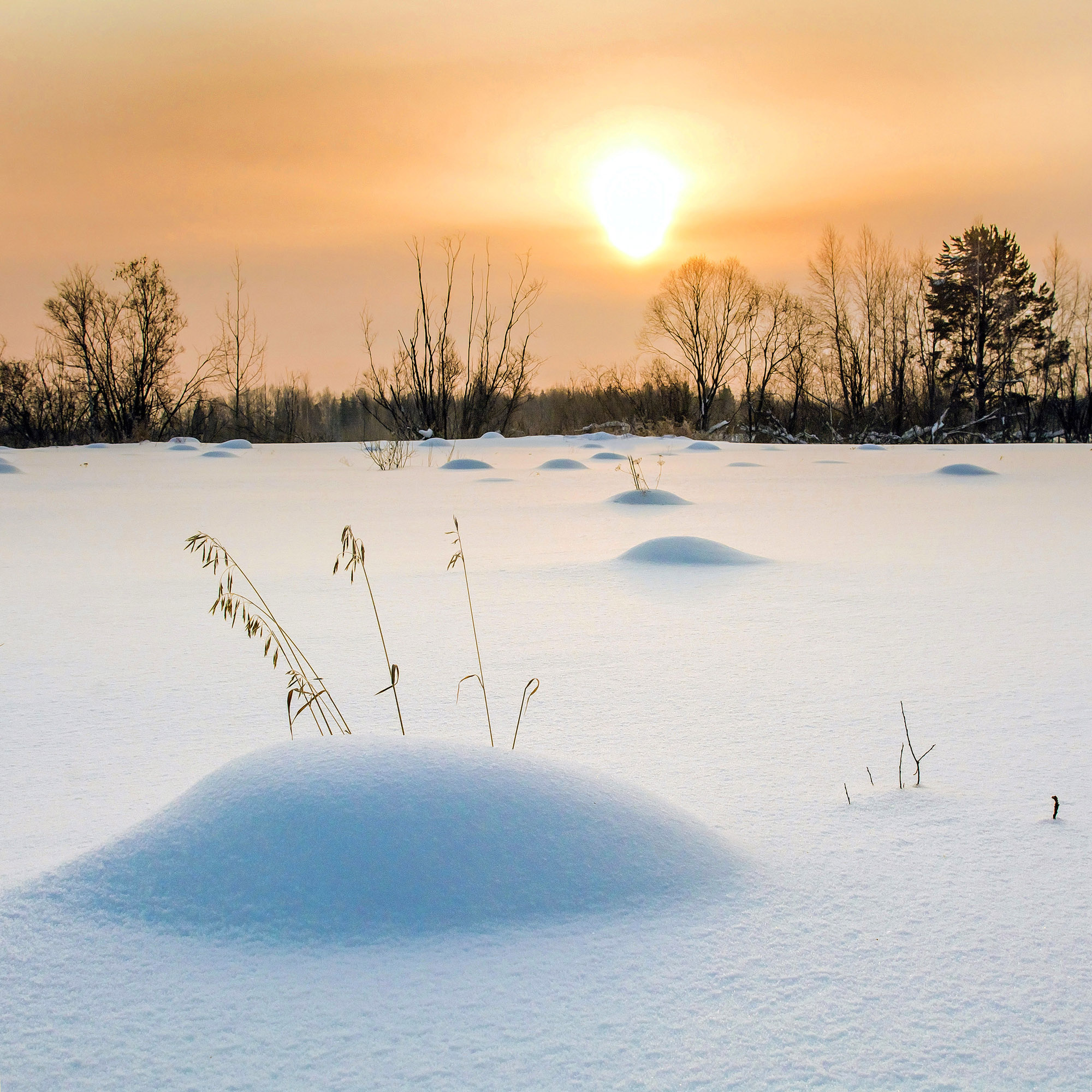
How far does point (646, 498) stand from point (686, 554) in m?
2.43

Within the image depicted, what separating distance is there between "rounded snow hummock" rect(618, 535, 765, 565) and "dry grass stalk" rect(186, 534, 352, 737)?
1479 millimetres

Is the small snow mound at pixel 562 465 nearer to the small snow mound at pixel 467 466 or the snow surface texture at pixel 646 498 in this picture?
the small snow mound at pixel 467 466

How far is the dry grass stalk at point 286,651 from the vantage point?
137 cm

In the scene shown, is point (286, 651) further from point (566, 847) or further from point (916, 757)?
point (916, 757)

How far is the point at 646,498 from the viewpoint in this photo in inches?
226

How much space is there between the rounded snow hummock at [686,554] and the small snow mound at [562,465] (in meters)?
5.48

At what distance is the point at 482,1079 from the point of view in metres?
0.67

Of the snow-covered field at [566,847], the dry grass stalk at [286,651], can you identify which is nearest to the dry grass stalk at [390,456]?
the dry grass stalk at [286,651]

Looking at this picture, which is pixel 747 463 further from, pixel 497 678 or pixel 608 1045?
pixel 608 1045

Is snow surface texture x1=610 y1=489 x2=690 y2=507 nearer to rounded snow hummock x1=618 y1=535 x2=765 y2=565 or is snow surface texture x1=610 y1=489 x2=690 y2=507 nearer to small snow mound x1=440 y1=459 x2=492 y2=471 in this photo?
rounded snow hummock x1=618 y1=535 x2=765 y2=565

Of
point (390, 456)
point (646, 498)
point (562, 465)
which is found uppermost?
Result: point (390, 456)

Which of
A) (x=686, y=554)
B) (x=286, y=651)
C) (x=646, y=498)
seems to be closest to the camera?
(x=286, y=651)

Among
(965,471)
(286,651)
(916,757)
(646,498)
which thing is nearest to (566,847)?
(916,757)

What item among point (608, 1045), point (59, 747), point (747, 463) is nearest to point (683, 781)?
point (608, 1045)
